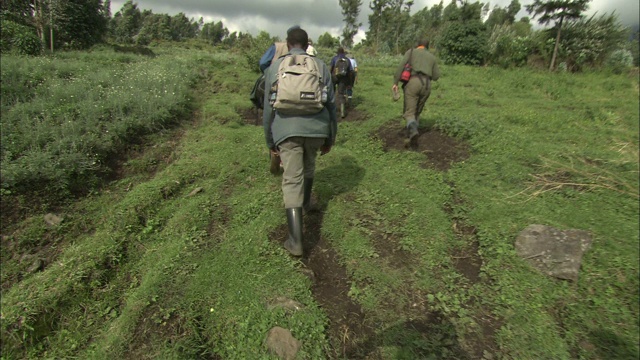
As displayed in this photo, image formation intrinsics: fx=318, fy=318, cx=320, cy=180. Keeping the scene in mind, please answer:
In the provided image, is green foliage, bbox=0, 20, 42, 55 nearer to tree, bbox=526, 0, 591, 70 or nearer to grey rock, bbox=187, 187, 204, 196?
grey rock, bbox=187, 187, 204, 196

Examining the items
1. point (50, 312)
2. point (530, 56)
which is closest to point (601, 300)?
point (50, 312)

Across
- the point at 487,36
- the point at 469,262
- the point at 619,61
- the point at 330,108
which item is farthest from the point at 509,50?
the point at 330,108

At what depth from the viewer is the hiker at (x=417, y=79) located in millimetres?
5152

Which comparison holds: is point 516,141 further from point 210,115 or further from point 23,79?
point 23,79

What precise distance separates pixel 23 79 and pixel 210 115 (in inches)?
141

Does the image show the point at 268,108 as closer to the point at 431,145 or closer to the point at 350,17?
the point at 431,145

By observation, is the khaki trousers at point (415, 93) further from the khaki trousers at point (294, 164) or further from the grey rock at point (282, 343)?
the grey rock at point (282, 343)

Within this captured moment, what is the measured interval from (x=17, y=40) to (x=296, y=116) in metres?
14.0

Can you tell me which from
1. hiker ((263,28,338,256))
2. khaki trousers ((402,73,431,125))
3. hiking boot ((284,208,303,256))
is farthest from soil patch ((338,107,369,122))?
hiking boot ((284,208,303,256))

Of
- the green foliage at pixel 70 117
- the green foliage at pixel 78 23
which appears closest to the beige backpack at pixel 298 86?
the green foliage at pixel 70 117

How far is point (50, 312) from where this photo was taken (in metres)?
2.52

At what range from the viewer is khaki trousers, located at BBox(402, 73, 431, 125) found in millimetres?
5191

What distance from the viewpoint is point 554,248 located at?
286 cm

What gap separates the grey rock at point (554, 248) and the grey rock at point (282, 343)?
7.22 ft
